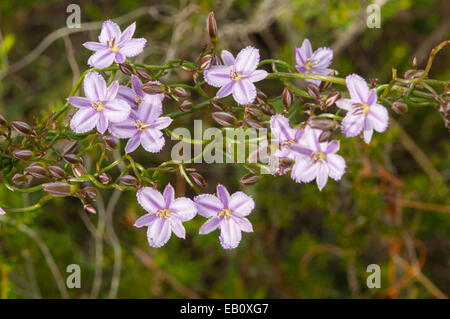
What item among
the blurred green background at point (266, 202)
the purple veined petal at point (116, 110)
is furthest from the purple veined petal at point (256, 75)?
the blurred green background at point (266, 202)

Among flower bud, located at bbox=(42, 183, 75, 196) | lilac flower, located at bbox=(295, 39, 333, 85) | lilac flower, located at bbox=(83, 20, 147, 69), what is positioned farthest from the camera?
lilac flower, located at bbox=(295, 39, 333, 85)

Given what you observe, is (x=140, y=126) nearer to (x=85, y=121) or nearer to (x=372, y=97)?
(x=85, y=121)

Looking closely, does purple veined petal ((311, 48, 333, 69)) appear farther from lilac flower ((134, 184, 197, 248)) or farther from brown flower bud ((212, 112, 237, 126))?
lilac flower ((134, 184, 197, 248))

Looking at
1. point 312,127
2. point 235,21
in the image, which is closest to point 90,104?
point 312,127

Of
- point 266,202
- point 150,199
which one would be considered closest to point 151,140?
point 150,199

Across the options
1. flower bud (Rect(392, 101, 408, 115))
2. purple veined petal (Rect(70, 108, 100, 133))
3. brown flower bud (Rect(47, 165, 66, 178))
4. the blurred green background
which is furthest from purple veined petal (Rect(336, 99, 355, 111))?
the blurred green background
